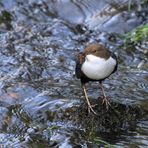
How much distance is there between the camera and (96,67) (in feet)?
17.2

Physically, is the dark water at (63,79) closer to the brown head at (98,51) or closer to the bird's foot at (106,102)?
the bird's foot at (106,102)

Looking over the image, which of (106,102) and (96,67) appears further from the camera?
(106,102)

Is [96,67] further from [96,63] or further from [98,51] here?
[98,51]

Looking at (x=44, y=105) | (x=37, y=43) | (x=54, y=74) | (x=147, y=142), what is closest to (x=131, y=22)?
(x=37, y=43)

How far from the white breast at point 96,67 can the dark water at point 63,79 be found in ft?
1.51

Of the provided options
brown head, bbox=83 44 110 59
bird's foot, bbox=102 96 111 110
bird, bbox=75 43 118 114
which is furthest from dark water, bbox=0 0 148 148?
brown head, bbox=83 44 110 59

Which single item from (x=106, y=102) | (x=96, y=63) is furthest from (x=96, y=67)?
(x=106, y=102)

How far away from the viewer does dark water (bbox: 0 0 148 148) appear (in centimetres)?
545

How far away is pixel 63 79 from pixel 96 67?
5.87ft

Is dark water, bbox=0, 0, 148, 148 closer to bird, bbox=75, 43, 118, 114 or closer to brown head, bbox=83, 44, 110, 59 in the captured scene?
bird, bbox=75, 43, 118, 114

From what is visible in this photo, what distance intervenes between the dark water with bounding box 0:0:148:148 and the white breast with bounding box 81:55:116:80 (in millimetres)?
460

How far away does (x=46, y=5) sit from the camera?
32.2 ft

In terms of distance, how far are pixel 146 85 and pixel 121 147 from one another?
1.71m

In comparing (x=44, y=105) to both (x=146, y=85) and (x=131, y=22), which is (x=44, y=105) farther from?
(x=131, y=22)
